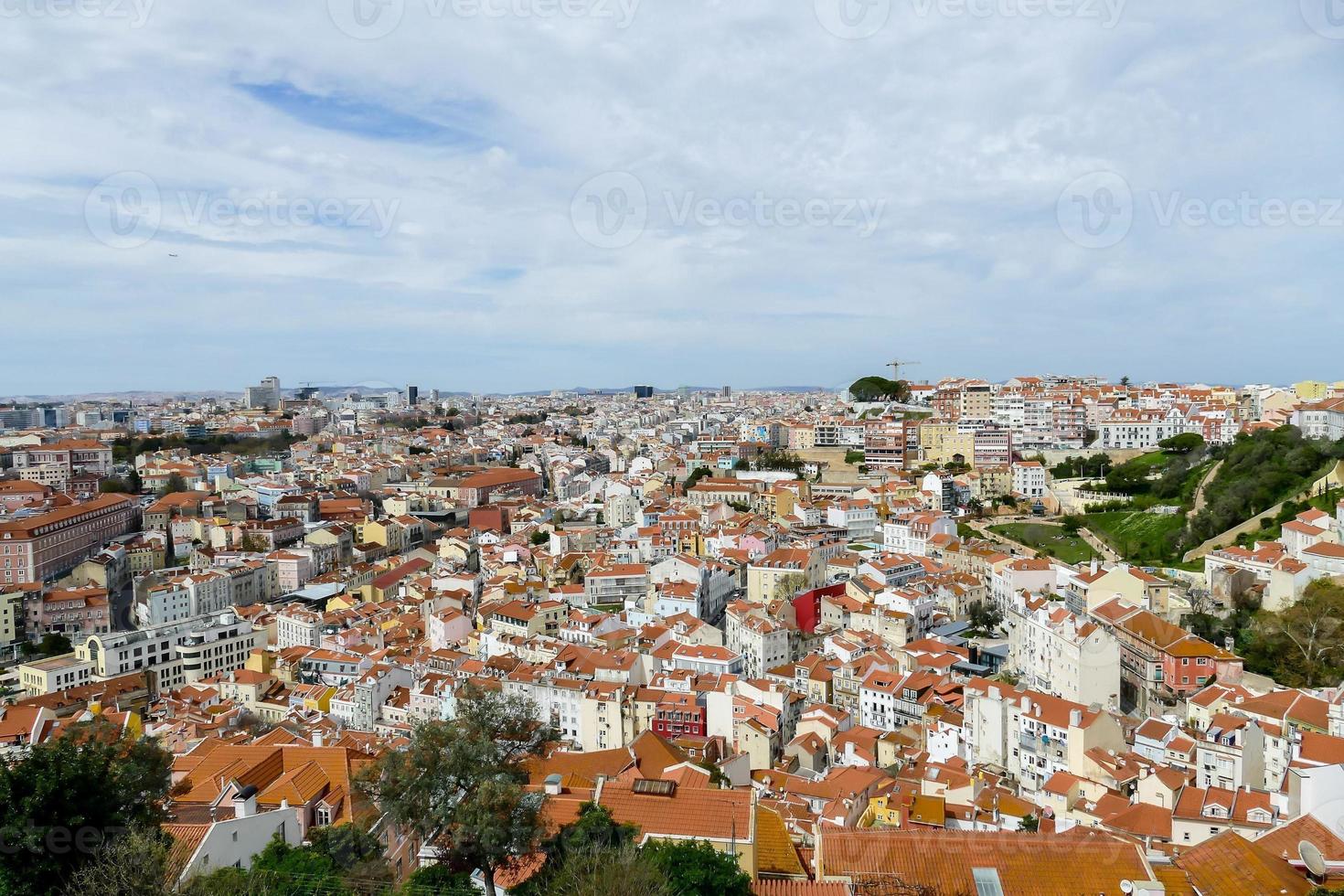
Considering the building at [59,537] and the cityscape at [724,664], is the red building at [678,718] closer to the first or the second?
the cityscape at [724,664]

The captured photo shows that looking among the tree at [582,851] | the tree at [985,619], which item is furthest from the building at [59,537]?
the tree at [582,851]

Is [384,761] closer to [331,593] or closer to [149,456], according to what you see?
[331,593]

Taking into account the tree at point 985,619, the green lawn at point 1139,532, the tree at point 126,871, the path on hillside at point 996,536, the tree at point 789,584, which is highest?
the tree at point 126,871

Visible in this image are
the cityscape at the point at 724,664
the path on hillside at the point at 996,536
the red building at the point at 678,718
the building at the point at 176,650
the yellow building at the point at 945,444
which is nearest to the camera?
the cityscape at the point at 724,664

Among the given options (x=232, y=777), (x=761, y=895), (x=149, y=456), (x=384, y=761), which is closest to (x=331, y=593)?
(x=232, y=777)

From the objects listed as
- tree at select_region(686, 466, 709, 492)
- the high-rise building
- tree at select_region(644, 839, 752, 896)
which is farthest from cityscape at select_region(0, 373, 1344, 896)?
the high-rise building
